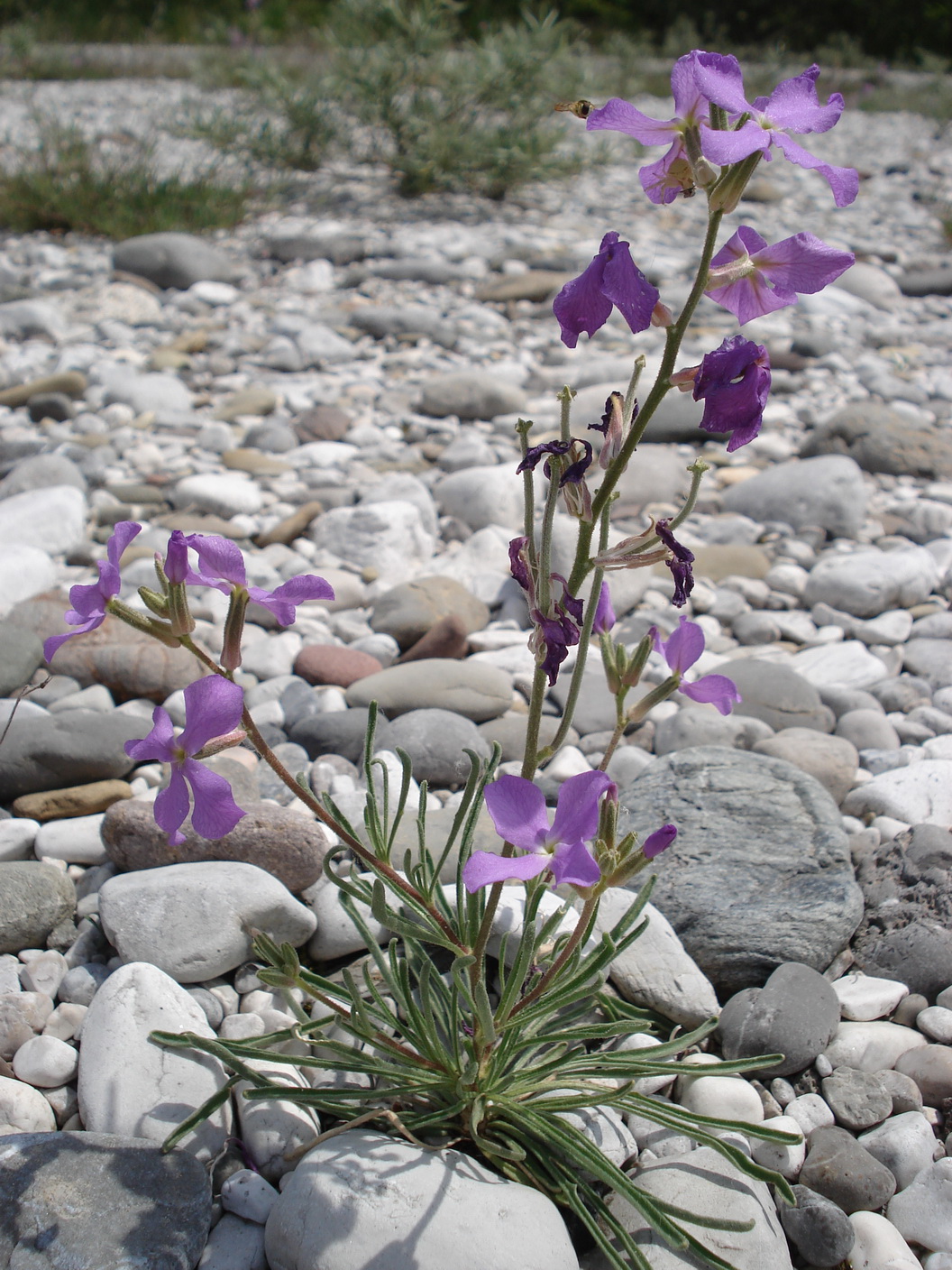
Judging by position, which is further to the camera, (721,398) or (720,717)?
(720,717)

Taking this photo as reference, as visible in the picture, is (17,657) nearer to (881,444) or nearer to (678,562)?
(678,562)

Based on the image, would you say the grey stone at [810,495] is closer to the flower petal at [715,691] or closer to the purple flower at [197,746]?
the flower petal at [715,691]

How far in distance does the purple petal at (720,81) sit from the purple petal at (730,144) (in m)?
0.02

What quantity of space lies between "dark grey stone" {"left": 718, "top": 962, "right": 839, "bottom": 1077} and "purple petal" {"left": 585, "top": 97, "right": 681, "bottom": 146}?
4.79 feet

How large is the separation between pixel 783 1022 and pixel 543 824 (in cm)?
91

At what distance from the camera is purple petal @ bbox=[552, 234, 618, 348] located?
3.56 ft

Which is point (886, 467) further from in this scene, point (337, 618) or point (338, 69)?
point (338, 69)

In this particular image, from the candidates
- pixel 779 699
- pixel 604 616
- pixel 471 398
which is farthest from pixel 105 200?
pixel 604 616

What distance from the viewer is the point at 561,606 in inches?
48.8

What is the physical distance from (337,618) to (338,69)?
20.0 feet

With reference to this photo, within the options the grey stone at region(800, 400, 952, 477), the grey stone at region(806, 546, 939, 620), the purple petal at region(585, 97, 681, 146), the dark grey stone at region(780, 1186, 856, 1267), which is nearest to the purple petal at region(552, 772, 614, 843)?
the purple petal at region(585, 97, 681, 146)

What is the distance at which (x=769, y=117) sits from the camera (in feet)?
3.51

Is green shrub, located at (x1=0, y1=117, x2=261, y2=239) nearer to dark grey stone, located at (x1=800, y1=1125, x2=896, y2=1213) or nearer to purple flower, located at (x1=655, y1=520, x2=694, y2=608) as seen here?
purple flower, located at (x1=655, y1=520, x2=694, y2=608)

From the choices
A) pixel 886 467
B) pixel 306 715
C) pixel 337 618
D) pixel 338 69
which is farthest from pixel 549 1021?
pixel 338 69
